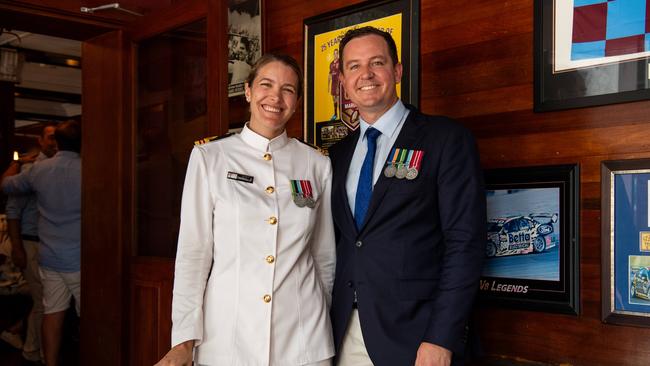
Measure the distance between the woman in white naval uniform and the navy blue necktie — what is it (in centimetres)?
15

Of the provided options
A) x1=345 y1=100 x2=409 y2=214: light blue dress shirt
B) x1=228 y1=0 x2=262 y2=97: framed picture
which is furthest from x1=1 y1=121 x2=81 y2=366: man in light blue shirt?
x1=345 y1=100 x2=409 y2=214: light blue dress shirt

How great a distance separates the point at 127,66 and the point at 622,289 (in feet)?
8.93

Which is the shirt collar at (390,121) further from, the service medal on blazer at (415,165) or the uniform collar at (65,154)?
the uniform collar at (65,154)

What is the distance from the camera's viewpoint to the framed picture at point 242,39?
3.18 m

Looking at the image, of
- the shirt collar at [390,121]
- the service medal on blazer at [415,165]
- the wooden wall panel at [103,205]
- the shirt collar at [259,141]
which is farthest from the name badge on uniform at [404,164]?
the wooden wall panel at [103,205]

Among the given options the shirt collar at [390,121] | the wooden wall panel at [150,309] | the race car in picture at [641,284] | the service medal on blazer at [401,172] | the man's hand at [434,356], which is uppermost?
the shirt collar at [390,121]

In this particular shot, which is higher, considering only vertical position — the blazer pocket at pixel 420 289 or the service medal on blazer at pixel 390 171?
the service medal on blazer at pixel 390 171

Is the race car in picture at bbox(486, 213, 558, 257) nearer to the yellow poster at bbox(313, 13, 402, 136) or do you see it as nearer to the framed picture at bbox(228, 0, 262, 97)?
the yellow poster at bbox(313, 13, 402, 136)

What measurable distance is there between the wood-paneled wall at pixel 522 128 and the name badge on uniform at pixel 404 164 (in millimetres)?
496

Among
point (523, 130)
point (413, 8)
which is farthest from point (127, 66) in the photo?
point (523, 130)

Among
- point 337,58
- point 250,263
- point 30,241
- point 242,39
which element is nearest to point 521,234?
point 250,263

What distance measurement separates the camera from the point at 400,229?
1812mm

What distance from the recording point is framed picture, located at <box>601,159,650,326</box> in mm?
1854

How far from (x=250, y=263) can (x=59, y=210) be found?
272 cm
